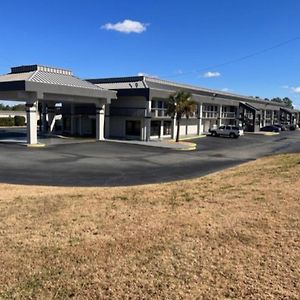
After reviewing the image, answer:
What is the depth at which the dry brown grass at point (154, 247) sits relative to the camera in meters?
4.85

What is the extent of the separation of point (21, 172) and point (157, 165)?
795 centimetres

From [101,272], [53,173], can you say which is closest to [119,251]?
[101,272]

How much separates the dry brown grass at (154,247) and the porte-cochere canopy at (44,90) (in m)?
23.4

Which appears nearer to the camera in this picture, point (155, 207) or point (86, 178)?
point (155, 207)

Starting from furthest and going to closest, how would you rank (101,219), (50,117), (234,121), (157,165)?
(234,121)
(50,117)
(157,165)
(101,219)

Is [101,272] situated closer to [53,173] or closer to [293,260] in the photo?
[293,260]

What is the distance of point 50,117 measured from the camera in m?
51.2

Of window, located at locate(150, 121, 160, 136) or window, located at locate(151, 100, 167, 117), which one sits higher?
window, located at locate(151, 100, 167, 117)

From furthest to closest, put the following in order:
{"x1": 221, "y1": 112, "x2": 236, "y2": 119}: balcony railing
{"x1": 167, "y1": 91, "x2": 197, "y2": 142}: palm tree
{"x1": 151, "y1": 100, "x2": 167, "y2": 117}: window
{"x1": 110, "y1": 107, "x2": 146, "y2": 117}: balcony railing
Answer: {"x1": 221, "y1": 112, "x2": 236, "y2": 119}: balcony railing < {"x1": 151, "y1": 100, "x2": 167, "y2": 117}: window < {"x1": 110, "y1": 107, "x2": 146, "y2": 117}: balcony railing < {"x1": 167, "y1": 91, "x2": 197, "y2": 142}: palm tree

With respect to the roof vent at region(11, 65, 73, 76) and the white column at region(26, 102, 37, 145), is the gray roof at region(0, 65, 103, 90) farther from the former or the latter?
the white column at region(26, 102, 37, 145)

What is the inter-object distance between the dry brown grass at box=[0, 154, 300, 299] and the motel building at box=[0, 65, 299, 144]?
24.4 m

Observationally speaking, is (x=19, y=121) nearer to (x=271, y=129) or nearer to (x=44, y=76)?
(x=44, y=76)

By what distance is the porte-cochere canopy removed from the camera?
31458mm

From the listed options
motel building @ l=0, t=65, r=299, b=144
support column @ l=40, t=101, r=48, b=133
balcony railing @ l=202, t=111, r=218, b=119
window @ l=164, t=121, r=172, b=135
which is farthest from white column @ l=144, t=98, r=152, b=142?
balcony railing @ l=202, t=111, r=218, b=119
